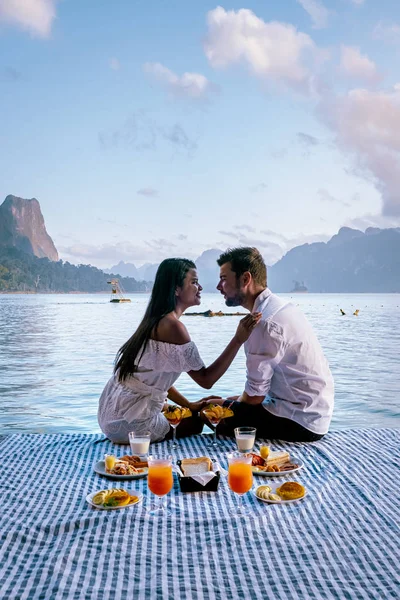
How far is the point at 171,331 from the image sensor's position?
434 cm

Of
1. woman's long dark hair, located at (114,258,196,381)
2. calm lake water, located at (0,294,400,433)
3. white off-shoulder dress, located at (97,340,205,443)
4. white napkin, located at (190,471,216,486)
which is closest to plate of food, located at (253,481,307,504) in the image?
white napkin, located at (190,471,216,486)

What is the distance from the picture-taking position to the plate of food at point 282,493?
329cm

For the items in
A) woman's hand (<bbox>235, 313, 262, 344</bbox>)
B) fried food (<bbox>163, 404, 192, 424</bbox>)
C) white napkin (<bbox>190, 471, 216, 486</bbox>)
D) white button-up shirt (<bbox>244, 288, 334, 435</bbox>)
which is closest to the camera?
white napkin (<bbox>190, 471, 216, 486</bbox>)

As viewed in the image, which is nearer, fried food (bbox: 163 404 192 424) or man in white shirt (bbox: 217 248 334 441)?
man in white shirt (bbox: 217 248 334 441)

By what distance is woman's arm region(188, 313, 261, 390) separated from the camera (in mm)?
4051

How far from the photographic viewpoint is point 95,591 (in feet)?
7.89

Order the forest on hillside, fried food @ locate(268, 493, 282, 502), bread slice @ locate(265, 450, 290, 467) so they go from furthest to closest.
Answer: the forest on hillside, bread slice @ locate(265, 450, 290, 467), fried food @ locate(268, 493, 282, 502)

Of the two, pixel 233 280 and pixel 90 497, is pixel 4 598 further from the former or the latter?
pixel 233 280

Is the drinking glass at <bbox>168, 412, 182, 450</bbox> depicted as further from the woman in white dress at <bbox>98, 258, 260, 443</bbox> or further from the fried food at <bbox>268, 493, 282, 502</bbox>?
the fried food at <bbox>268, 493, 282, 502</bbox>

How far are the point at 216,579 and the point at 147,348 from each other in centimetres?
211

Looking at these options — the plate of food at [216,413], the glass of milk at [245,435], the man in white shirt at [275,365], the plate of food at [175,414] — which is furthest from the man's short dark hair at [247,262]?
the glass of milk at [245,435]

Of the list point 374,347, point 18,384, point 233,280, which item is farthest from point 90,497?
point 374,347

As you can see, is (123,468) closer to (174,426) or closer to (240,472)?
(174,426)

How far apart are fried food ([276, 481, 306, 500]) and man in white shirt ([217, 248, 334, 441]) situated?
1.02 m
